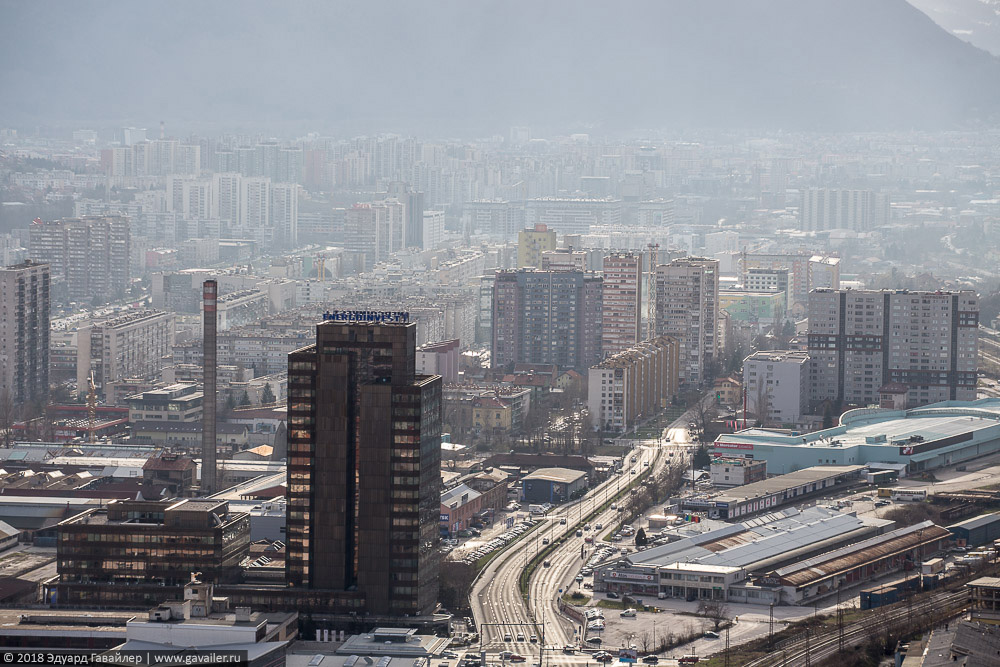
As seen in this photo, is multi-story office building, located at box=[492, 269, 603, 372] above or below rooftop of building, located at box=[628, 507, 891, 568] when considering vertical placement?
above

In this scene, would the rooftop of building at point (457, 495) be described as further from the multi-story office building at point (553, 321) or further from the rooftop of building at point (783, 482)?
the multi-story office building at point (553, 321)

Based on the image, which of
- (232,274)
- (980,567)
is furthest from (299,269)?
(980,567)

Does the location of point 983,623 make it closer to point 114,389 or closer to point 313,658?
point 313,658

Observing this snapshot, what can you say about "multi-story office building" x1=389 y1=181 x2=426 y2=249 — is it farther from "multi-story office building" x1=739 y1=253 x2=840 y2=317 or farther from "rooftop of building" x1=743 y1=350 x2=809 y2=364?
"rooftop of building" x1=743 y1=350 x2=809 y2=364

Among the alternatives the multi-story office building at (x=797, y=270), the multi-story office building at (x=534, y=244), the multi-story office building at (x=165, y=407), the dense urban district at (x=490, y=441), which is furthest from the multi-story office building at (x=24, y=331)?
the multi-story office building at (x=797, y=270)

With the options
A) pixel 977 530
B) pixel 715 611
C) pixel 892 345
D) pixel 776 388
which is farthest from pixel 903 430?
pixel 715 611

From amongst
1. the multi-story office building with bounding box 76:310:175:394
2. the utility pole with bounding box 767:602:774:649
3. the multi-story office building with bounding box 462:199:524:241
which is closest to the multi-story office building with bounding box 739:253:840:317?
the multi-story office building with bounding box 76:310:175:394
